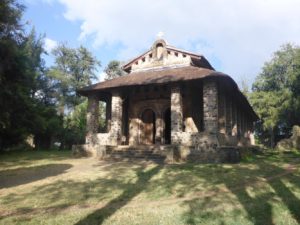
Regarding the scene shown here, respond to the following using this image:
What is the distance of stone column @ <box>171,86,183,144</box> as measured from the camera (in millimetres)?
15855

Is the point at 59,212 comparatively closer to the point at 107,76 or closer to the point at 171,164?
the point at 171,164

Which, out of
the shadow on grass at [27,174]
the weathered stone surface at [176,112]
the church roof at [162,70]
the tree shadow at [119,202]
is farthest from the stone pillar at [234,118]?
the shadow on grass at [27,174]

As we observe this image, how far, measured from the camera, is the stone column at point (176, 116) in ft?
52.0

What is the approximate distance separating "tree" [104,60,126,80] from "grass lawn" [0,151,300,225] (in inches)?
1204

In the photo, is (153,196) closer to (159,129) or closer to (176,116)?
(176,116)

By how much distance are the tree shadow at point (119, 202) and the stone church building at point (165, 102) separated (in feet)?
16.3

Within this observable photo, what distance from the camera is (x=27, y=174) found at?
11.6m

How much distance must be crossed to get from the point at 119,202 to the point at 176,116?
9.18 meters

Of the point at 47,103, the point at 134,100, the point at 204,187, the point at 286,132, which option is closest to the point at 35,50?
the point at 47,103

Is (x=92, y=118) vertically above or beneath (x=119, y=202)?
above

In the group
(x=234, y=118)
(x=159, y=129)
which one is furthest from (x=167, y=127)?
(x=234, y=118)

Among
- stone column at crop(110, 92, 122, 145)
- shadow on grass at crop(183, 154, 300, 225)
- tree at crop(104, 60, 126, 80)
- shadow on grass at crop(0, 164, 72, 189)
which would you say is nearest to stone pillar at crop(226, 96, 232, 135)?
stone column at crop(110, 92, 122, 145)

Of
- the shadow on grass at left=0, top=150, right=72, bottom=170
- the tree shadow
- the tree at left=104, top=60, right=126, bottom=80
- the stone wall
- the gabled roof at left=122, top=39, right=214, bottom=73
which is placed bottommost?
the tree shadow

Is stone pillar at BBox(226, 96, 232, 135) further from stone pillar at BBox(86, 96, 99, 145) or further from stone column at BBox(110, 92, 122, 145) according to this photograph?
stone pillar at BBox(86, 96, 99, 145)
